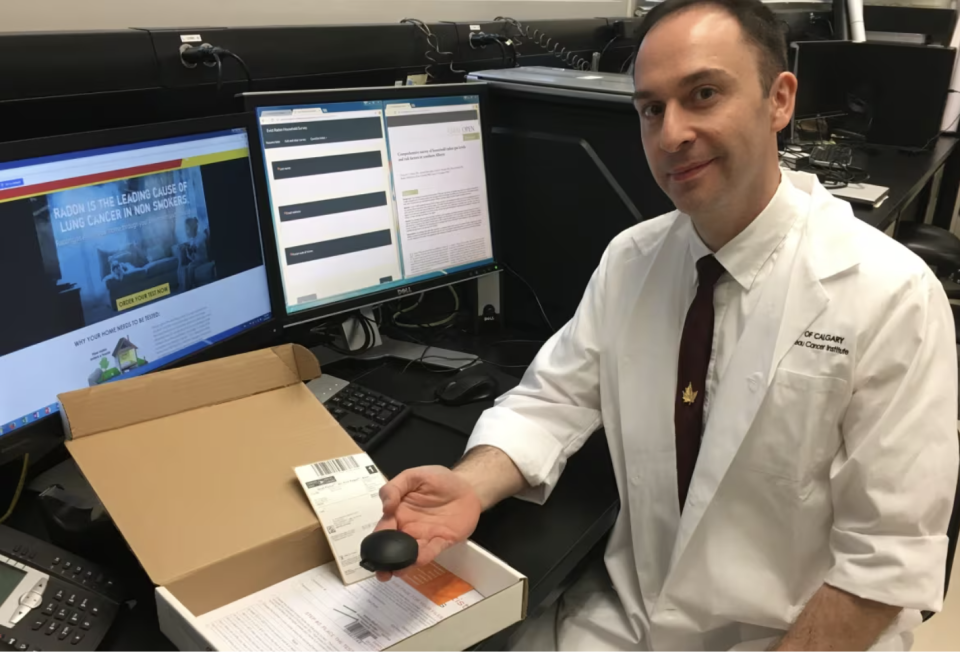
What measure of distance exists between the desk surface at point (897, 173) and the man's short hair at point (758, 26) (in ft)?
3.73

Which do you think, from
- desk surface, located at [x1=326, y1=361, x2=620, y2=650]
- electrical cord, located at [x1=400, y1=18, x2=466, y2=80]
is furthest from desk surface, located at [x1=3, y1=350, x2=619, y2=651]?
electrical cord, located at [x1=400, y1=18, x2=466, y2=80]

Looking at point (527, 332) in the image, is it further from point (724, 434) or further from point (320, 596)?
point (320, 596)

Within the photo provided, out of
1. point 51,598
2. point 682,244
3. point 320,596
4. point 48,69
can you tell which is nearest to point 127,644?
point 51,598

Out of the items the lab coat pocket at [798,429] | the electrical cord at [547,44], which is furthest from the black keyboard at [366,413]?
the electrical cord at [547,44]

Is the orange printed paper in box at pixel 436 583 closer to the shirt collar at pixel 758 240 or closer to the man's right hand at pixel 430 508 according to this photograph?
the man's right hand at pixel 430 508

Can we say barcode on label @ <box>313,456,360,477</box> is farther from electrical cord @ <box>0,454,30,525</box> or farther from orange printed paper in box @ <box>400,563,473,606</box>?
electrical cord @ <box>0,454,30,525</box>

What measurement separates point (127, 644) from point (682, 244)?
3.02 ft

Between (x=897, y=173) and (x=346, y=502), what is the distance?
2.52m

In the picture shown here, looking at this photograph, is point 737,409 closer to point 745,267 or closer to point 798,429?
point 798,429

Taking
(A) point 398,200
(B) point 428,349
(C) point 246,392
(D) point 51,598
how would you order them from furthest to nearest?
(B) point 428,349 < (A) point 398,200 < (C) point 246,392 < (D) point 51,598

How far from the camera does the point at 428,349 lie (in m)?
1.50

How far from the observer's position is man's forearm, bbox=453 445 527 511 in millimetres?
1016

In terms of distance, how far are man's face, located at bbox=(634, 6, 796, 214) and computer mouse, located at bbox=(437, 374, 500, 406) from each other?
49 cm

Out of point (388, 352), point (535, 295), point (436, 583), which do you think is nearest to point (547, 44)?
point (535, 295)
